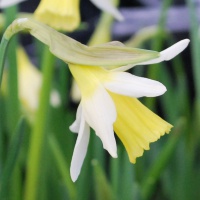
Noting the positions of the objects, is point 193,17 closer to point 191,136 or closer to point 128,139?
point 191,136

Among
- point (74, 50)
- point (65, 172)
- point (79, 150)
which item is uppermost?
point (74, 50)

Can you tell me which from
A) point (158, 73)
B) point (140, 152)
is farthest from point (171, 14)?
point (140, 152)

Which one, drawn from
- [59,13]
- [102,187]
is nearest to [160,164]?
[102,187]

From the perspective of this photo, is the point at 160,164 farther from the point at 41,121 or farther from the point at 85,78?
the point at 85,78

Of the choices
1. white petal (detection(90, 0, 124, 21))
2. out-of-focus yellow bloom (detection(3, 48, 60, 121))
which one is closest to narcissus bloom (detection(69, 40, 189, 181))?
white petal (detection(90, 0, 124, 21))

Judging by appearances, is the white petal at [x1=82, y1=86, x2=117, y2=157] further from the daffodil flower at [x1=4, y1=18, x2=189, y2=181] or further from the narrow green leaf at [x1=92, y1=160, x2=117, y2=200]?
the narrow green leaf at [x1=92, y1=160, x2=117, y2=200]

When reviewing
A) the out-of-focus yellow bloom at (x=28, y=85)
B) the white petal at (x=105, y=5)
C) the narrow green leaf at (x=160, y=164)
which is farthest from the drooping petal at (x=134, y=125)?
the out-of-focus yellow bloom at (x=28, y=85)
